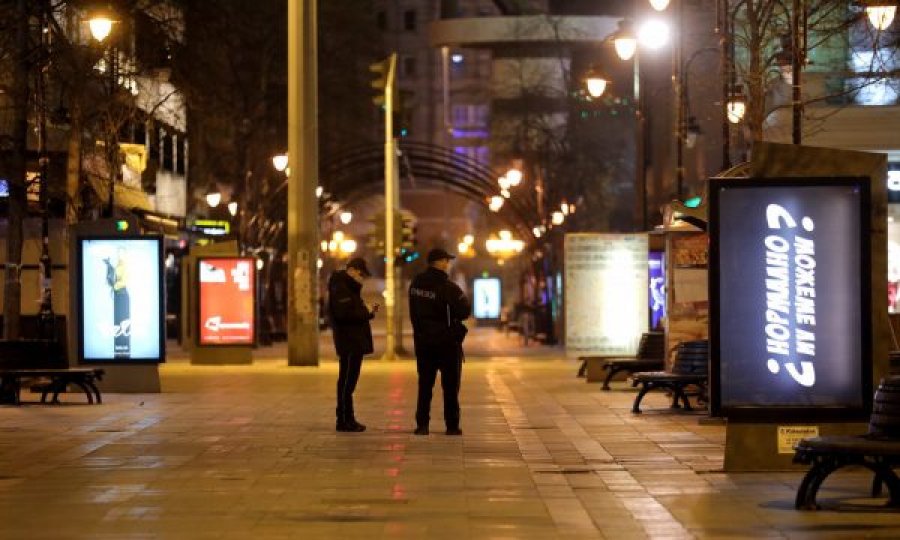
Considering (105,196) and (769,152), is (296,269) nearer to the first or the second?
(105,196)

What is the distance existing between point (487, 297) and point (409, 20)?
71.0m

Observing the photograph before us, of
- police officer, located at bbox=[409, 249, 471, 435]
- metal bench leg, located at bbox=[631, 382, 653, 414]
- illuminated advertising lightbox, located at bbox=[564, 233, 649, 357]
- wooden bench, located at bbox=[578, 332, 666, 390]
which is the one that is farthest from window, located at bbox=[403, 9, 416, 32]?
police officer, located at bbox=[409, 249, 471, 435]

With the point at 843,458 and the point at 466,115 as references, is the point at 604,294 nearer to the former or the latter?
the point at 843,458

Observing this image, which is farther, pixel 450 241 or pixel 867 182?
pixel 450 241

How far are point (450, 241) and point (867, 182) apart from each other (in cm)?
13067

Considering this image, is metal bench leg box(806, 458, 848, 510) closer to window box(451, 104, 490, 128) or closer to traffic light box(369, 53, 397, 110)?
traffic light box(369, 53, 397, 110)

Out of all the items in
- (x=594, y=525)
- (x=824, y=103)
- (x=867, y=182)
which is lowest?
(x=594, y=525)

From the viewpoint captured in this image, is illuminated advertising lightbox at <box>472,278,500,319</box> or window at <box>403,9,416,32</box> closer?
illuminated advertising lightbox at <box>472,278,500,319</box>

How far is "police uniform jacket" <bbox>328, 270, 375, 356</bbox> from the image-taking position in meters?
20.5

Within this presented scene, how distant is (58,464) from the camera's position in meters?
16.8

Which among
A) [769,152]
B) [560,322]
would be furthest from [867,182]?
[560,322]

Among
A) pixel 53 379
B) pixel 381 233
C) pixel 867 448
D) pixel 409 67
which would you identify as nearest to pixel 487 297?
pixel 381 233

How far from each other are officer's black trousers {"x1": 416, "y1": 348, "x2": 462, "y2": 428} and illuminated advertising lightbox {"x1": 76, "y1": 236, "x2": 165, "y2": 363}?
9.04m

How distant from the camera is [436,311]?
1975 centimetres
